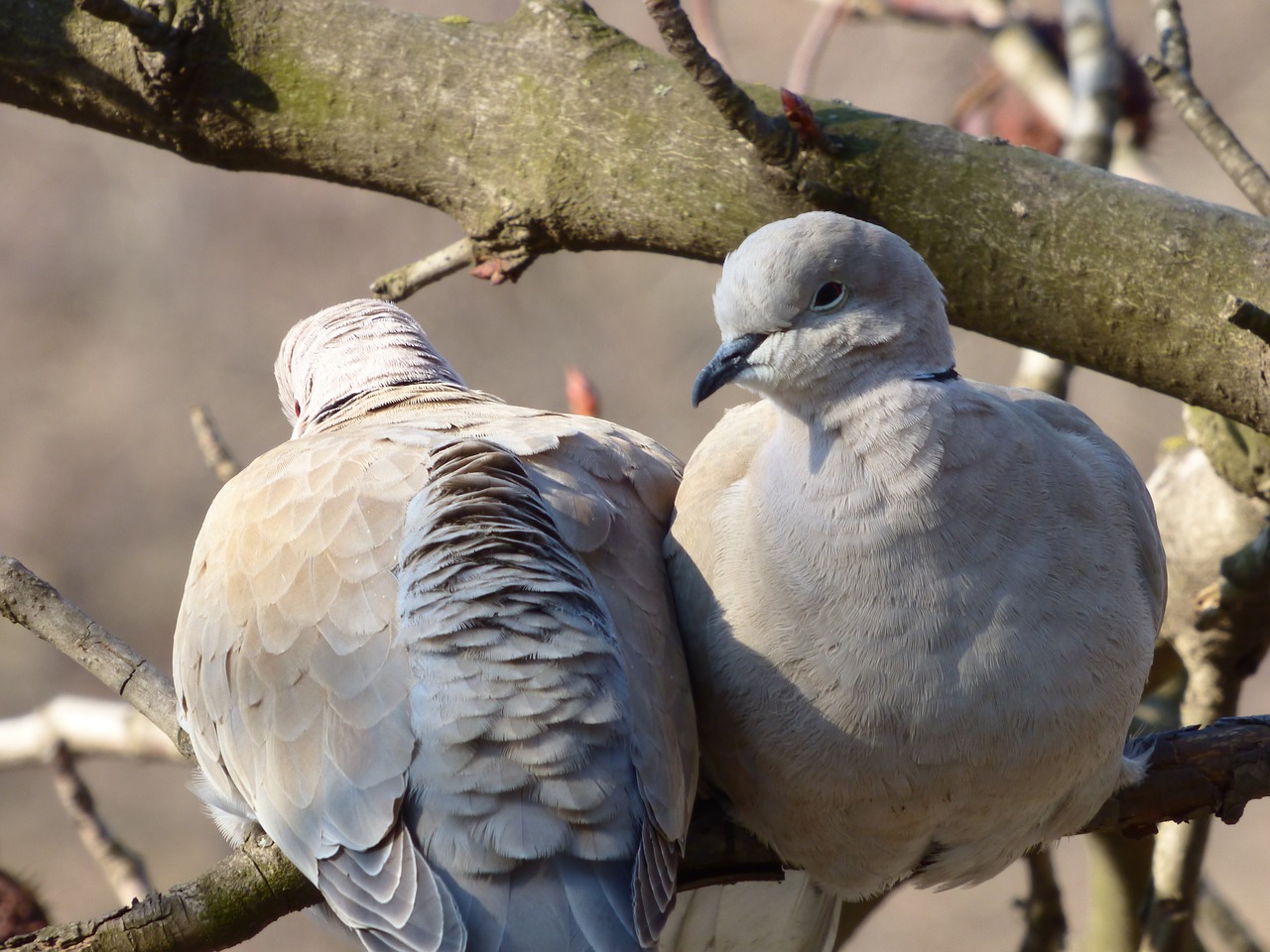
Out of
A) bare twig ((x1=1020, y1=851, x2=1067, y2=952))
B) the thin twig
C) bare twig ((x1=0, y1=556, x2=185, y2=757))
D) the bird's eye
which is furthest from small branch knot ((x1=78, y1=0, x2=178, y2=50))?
bare twig ((x1=1020, y1=851, x2=1067, y2=952))

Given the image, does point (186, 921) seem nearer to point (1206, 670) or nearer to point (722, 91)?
point (722, 91)

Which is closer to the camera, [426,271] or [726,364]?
[726,364]

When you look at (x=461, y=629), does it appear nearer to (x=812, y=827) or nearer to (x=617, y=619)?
(x=617, y=619)

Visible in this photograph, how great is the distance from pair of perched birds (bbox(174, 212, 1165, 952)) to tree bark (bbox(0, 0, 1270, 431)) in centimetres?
23

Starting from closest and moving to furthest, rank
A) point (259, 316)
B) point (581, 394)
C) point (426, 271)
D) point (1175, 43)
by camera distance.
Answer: point (426, 271) → point (1175, 43) → point (581, 394) → point (259, 316)

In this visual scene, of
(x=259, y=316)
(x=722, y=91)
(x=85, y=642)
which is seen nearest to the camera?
(x=722, y=91)

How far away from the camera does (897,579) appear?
1.86m

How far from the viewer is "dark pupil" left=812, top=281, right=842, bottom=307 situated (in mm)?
1856

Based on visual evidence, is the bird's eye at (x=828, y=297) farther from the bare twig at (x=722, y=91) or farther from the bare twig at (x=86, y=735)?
the bare twig at (x=86, y=735)

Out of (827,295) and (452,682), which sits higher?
(827,295)

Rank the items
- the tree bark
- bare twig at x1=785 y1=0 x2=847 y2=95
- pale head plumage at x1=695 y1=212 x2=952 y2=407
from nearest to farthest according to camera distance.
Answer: pale head plumage at x1=695 y1=212 x2=952 y2=407
the tree bark
bare twig at x1=785 y1=0 x2=847 y2=95

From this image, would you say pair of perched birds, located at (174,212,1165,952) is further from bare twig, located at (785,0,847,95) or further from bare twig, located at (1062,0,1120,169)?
bare twig, located at (785,0,847,95)

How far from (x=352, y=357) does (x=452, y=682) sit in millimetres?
1351

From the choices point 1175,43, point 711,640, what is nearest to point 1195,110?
point 1175,43
